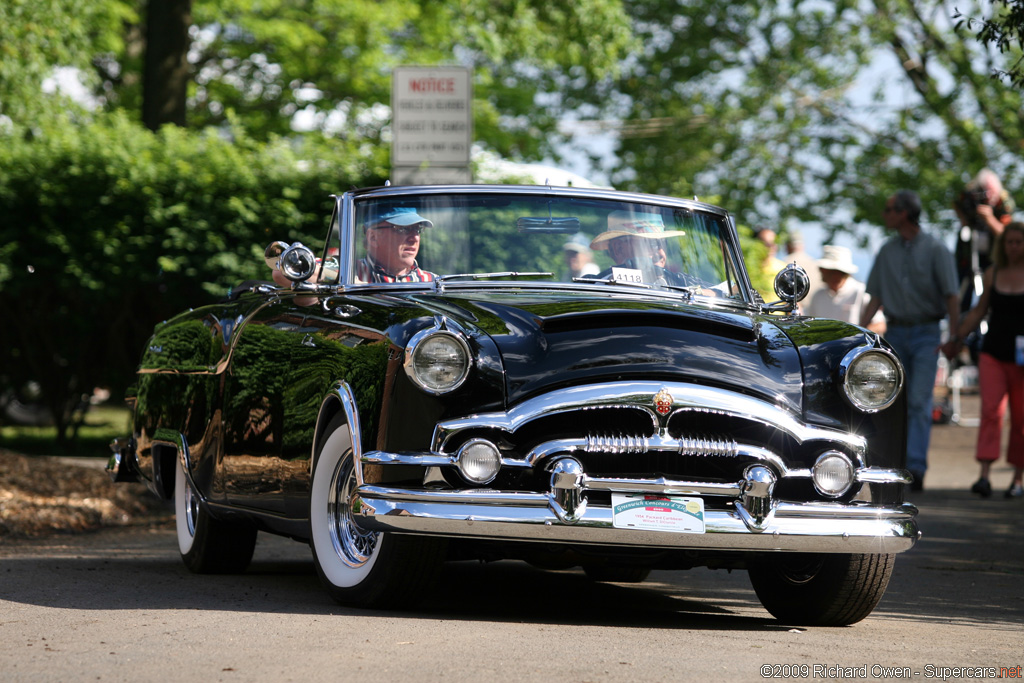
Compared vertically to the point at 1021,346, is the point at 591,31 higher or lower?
higher

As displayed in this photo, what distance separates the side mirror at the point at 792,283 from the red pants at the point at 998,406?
5242mm

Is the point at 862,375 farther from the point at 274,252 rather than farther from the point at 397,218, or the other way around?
the point at 274,252

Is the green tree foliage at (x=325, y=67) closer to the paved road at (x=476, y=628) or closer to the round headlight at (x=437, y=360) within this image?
the paved road at (x=476, y=628)

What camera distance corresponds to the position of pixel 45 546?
8164 mm

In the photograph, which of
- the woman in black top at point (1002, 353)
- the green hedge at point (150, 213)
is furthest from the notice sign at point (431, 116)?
the woman in black top at point (1002, 353)

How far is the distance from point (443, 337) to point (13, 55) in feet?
38.6

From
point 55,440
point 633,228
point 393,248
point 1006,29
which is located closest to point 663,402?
point 633,228

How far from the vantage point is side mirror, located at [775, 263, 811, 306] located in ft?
21.5

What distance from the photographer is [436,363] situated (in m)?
4.91

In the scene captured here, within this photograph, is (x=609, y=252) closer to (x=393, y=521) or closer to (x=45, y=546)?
(x=393, y=521)

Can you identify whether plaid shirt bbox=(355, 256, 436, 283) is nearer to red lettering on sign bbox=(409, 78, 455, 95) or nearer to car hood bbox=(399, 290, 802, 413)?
car hood bbox=(399, 290, 802, 413)

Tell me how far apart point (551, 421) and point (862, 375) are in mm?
1187

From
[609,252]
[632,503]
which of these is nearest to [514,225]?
[609,252]

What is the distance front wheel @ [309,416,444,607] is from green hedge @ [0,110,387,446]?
685 cm
